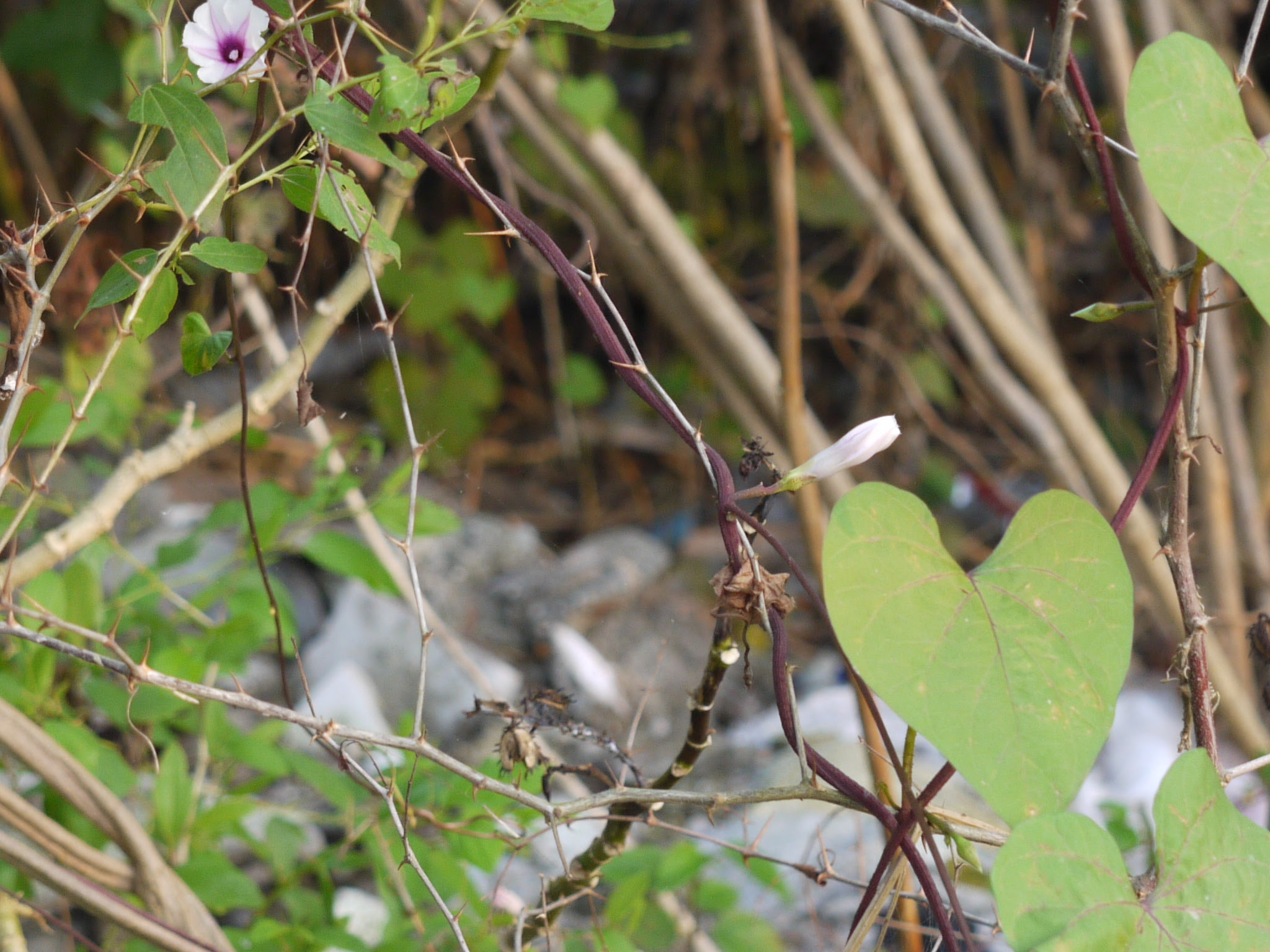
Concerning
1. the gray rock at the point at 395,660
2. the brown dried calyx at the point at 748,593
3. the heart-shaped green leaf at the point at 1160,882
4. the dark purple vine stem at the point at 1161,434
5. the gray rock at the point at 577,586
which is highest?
the brown dried calyx at the point at 748,593

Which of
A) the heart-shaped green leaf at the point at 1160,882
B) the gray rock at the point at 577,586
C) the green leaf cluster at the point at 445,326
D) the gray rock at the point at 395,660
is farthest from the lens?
the green leaf cluster at the point at 445,326

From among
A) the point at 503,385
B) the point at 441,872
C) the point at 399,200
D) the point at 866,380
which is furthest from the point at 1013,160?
the point at 441,872

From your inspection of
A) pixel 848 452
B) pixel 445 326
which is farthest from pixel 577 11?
pixel 445 326

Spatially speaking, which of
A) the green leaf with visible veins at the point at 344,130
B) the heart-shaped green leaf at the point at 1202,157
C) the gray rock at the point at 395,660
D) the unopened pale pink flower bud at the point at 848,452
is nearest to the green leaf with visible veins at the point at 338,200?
the green leaf with visible veins at the point at 344,130

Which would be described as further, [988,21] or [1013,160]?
[1013,160]

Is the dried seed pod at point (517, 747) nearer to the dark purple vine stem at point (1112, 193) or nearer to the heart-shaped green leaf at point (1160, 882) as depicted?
the heart-shaped green leaf at point (1160, 882)

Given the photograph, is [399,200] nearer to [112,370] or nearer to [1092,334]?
[112,370]

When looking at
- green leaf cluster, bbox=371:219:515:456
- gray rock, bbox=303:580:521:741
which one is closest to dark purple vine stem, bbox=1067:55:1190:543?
gray rock, bbox=303:580:521:741

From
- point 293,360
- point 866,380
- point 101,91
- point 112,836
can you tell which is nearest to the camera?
point 112,836
